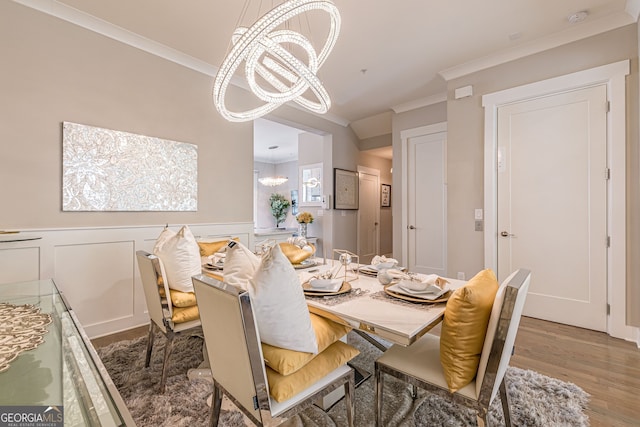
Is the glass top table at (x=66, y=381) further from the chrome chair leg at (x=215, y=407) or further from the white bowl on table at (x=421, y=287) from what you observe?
the white bowl on table at (x=421, y=287)

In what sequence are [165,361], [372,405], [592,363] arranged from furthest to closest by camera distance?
[592,363], [165,361], [372,405]

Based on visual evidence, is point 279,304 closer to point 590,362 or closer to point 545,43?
point 590,362

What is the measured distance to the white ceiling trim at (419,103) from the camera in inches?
165

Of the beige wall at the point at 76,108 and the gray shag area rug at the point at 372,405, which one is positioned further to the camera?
the beige wall at the point at 76,108

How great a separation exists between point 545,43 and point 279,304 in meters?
3.71

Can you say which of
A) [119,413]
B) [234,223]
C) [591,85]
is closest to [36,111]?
[234,223]

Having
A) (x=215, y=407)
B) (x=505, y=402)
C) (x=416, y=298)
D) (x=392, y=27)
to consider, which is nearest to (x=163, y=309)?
(x=215, y=407)

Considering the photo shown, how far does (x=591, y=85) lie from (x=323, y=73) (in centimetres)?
277

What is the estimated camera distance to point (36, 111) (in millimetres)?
2281

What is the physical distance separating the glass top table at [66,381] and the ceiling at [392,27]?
2.53 metres

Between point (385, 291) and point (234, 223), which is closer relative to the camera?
point (385, 291)

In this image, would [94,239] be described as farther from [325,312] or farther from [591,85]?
[591,85]

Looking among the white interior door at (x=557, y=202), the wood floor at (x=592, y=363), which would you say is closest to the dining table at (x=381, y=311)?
the wood floor at (x=592, y=363)

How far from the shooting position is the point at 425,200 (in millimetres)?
4457
